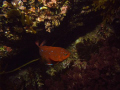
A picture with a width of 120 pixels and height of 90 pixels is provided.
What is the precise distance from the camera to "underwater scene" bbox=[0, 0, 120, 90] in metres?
2.98

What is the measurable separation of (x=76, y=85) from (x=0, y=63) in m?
2.92

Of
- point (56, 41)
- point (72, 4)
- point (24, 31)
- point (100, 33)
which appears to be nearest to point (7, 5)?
point (24, 31)

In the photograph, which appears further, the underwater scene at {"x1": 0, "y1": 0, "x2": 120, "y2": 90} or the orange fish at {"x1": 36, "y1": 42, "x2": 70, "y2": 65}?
the orange fish at {"x1": 36, "y1": 42, "x2": 70, "y2": 65}

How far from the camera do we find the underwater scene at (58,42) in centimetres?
298

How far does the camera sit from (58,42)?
491cm

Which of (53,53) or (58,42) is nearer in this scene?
(53,53)

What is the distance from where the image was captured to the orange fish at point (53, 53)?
3.50 meters

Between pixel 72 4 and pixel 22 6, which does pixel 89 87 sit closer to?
pixel 72 4

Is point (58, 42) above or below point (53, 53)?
above

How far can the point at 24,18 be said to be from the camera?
296 centimetres

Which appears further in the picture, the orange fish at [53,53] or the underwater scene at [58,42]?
the orange fish at [53,53]

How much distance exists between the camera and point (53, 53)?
3.64 m

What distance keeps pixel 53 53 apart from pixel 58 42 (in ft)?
4.45

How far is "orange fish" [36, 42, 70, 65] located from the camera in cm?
350
